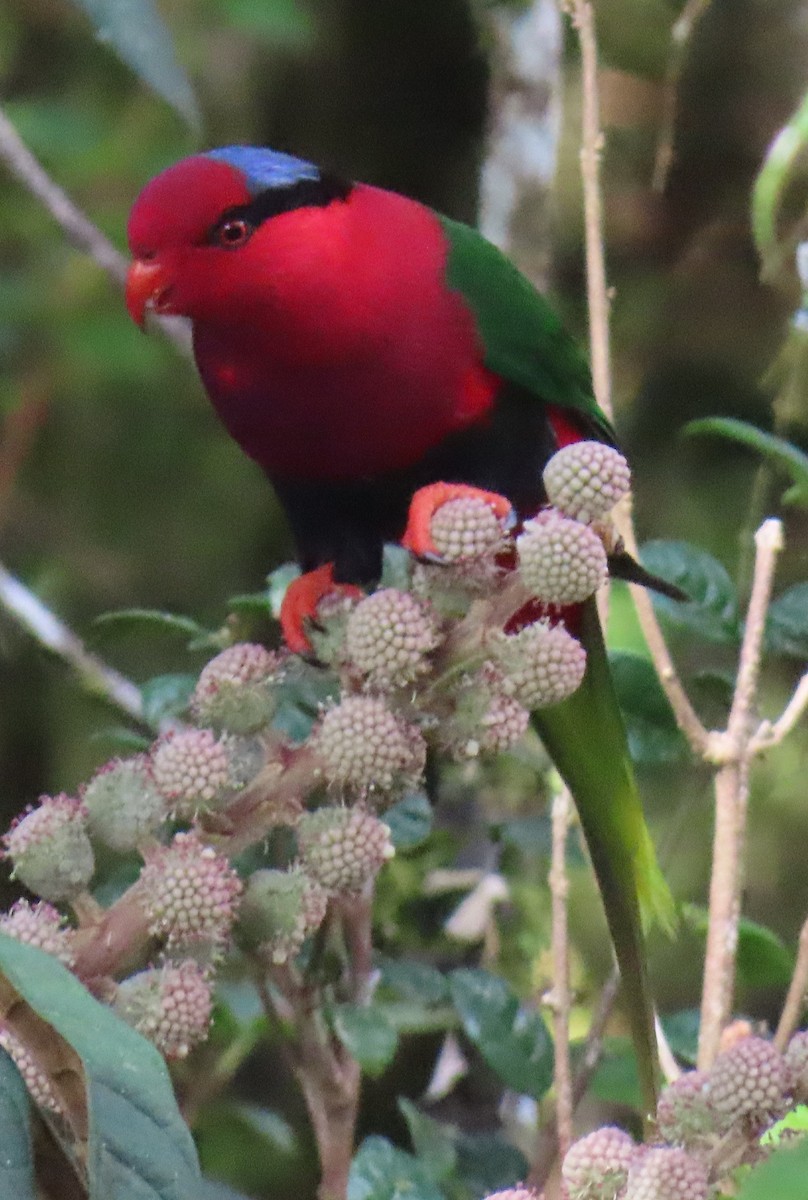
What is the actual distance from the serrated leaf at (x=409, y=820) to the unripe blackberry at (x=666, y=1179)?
2.12ft

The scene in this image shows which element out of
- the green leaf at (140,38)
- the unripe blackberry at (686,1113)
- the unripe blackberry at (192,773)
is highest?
the green leaf at (140,38)

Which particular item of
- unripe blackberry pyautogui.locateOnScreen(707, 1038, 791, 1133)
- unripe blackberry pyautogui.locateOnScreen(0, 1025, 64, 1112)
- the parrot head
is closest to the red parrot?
the parrot head

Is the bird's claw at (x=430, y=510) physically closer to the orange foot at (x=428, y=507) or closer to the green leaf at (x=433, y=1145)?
the orange foot at (x=428, y=507)

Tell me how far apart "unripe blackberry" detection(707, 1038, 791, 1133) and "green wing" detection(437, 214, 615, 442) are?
882mm

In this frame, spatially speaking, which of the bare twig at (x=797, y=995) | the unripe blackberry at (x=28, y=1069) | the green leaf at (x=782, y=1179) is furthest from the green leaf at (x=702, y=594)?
the green leaf at (x=782, y=1179)

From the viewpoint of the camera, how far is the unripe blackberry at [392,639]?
850 millimetres

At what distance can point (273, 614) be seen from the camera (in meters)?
1.45

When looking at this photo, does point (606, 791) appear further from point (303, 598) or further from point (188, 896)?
point (188, 896)

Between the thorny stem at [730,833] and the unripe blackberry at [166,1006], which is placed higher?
the unripe blackberry at [166,1006]

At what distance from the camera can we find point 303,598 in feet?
4.90

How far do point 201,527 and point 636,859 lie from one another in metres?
1.35

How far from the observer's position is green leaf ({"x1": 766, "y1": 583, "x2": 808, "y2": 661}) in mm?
1317

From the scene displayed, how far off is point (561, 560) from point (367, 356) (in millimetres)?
647

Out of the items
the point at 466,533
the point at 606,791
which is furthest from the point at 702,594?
the point at 466,533
